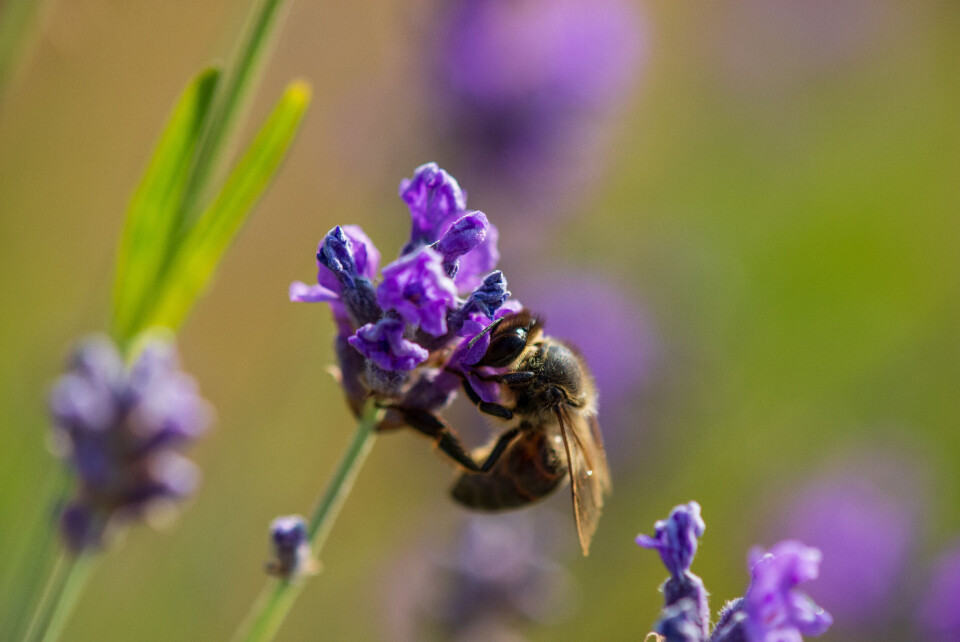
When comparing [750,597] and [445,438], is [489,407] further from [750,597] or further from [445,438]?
[750,597]

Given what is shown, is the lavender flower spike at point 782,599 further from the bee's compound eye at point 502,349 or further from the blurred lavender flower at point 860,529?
the blurred lavender flower at point 860,529

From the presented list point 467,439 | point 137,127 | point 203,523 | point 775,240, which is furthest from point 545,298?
point 137,127

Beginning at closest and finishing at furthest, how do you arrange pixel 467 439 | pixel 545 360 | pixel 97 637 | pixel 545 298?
pixel 545 360
pixel 97 637
pixel 467 439
pixel 545 298

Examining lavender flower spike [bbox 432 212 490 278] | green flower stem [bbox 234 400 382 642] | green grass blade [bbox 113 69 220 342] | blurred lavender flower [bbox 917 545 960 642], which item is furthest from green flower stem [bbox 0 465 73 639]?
blurred lavender flower [bbox 917 545 960 642]

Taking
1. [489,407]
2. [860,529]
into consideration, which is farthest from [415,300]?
[860,529]

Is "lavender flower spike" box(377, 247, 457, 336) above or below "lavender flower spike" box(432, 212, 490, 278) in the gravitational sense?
below

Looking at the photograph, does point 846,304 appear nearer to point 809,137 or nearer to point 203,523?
point 809,137

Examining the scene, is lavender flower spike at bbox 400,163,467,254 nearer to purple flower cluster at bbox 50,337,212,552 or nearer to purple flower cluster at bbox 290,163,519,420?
purple flower cluster at bbox 290,163,519,420

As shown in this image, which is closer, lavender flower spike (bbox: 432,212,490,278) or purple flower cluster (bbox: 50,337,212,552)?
lavender flower spike (bbox: 432,212,490,278)
